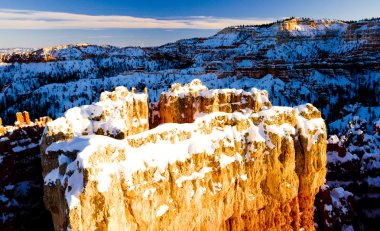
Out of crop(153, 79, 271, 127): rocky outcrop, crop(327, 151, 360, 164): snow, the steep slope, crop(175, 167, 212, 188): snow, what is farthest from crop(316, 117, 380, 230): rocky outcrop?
the steep slope

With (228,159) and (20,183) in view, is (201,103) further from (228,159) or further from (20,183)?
(20,183)

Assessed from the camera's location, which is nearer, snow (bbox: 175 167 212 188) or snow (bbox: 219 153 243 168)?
snow (bbox: 175 167 212 188)

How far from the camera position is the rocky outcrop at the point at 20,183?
947 inches

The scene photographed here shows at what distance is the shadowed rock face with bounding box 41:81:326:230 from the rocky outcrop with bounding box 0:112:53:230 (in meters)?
10.7

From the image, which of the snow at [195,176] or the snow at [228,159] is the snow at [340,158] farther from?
the snow at [195,176]

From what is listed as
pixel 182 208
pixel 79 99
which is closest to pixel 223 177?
pixel 182 208

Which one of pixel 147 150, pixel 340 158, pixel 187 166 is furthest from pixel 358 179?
pixel 147 150

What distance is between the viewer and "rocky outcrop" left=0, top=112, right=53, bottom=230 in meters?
24.0

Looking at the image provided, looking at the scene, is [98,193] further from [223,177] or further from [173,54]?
[173,54]

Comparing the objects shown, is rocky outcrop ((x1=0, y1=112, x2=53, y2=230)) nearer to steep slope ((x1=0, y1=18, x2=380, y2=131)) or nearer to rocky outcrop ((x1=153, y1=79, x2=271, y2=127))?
→ rocky outcrop ((x1=153, y1=79, x2=271, y2=127))

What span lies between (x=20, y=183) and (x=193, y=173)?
16.1 metres

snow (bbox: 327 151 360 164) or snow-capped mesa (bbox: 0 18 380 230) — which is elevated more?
snow-capped mesa (bbox: 0 18 380 230)

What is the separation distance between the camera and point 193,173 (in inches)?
614

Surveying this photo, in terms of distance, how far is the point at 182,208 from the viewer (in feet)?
50.2
